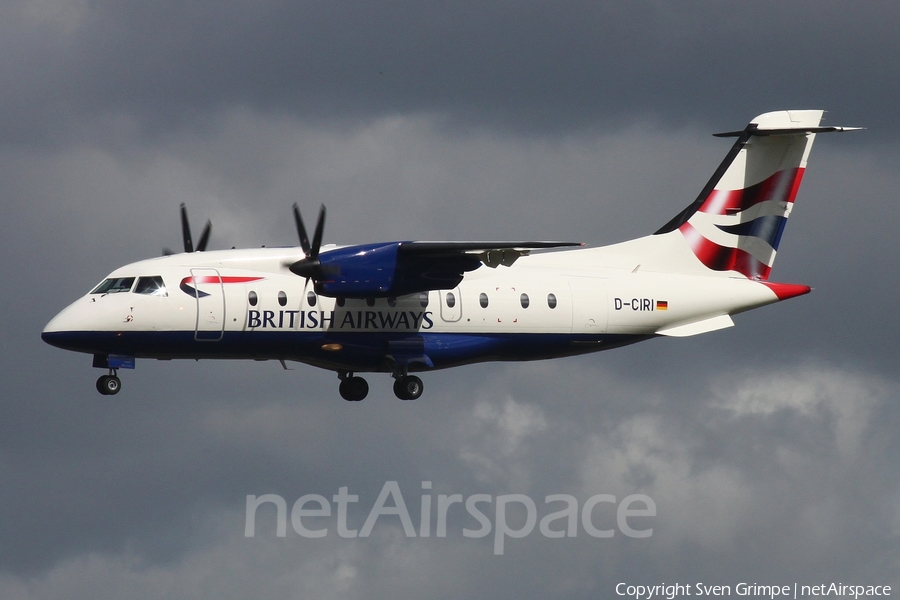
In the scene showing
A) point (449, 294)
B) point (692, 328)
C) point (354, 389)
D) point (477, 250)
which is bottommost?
point (354, 389)

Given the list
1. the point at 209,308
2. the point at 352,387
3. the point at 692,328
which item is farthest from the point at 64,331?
the point at 692,328

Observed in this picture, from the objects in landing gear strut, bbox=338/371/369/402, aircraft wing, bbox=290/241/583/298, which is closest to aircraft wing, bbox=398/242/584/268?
aircraft wing, bbox=290/241/583/298

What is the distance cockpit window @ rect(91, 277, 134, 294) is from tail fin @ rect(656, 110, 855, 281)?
48.2 feet

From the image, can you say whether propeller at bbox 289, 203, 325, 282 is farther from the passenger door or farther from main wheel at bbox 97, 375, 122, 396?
main wheel at bbox 97, 375, 122, 396

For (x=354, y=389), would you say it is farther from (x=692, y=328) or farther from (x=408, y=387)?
(x=692, y=328)

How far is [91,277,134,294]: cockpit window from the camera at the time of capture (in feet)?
98.9

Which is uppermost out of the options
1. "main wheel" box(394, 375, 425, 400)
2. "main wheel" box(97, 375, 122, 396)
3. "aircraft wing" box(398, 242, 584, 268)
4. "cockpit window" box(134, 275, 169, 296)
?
"aircraft wing" box(398, 242, 584, 268)

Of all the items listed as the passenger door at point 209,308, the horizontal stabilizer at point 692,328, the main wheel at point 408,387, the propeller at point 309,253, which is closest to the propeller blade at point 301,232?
the propeller at point 309,253

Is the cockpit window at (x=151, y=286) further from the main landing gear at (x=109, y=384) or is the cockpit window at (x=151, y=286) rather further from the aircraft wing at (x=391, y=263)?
the aircraft wing at (x=391, y=263)

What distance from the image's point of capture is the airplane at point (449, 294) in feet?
98.3

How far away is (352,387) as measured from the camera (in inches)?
1344

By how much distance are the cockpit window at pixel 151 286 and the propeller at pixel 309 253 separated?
2.94 metres

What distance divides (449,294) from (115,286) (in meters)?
7.94

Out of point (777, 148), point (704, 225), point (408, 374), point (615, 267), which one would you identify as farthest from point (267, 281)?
point (777, 148)
